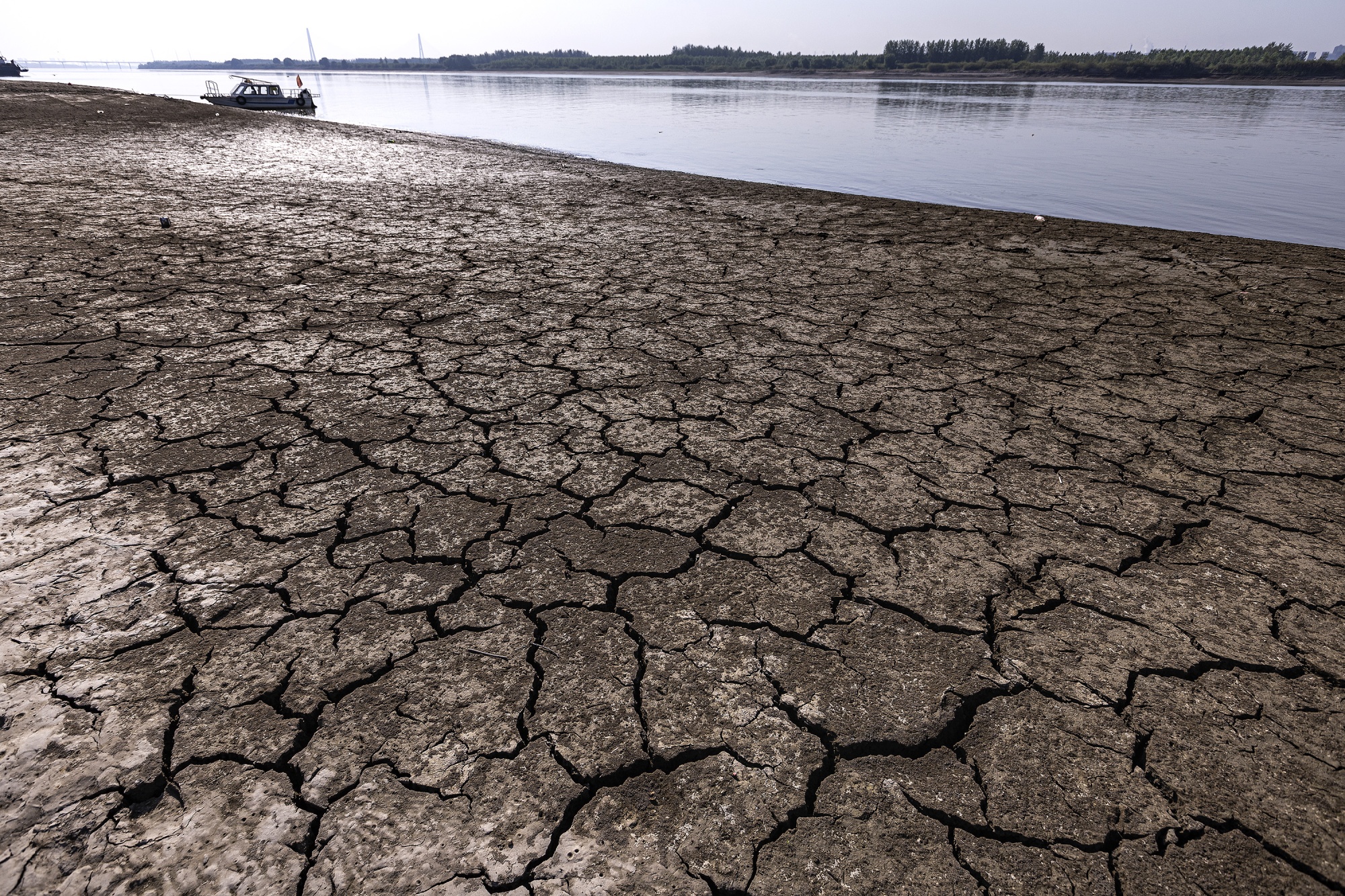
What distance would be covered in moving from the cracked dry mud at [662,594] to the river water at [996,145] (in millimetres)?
6613

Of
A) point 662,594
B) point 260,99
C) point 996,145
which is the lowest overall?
point 662,594

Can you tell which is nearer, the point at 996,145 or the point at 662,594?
the point at 662,594

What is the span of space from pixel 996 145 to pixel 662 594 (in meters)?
18.5

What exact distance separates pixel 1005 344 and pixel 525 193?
6.32 meters

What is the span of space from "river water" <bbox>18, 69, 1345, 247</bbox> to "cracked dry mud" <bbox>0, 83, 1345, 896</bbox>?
6.61 metres

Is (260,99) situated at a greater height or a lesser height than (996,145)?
greater

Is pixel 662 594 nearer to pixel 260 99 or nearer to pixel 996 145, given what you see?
pixel 996 145

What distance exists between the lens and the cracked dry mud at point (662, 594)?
130 cm

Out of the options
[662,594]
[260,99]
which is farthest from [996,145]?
[260,99]

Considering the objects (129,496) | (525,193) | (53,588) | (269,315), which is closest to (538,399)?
(129,496)

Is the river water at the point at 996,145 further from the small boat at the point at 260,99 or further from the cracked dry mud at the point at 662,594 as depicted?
the cracked dry mud at the point at 662,594

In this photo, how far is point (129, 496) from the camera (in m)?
2.27

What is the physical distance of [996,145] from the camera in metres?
16.4

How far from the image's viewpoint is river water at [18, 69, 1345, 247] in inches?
Answer: 378
